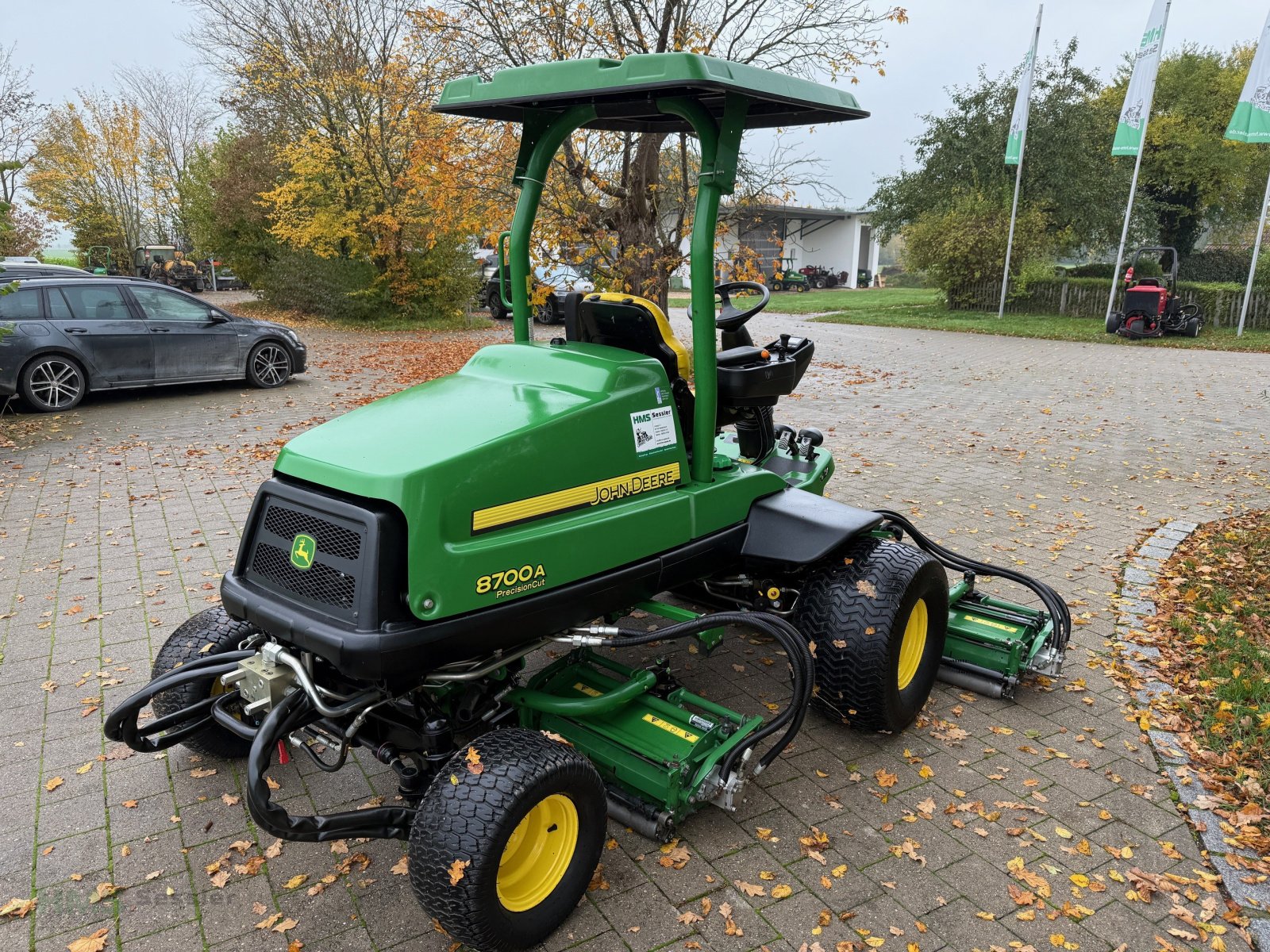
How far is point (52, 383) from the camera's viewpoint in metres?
9.60

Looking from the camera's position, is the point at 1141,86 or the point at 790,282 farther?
the point at 790,282

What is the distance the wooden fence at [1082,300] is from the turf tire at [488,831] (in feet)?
73.8

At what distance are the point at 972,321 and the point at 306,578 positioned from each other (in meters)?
22.1

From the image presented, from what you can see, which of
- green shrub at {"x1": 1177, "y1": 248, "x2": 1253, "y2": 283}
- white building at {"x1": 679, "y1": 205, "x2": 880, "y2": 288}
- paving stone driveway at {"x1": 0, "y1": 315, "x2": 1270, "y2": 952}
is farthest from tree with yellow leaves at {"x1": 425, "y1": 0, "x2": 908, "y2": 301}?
white building at {"x1": 679, "y1": 205, "x2": 880, "y2": 288}

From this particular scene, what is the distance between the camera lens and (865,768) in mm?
3406

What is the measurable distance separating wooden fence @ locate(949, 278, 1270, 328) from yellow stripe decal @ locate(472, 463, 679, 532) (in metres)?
21.6

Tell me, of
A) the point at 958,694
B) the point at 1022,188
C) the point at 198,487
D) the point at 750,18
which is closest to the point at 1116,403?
the point at 750,18

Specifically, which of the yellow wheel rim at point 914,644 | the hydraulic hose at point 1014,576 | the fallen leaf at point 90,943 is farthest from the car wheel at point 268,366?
the yellow wheel rim at point 914,644

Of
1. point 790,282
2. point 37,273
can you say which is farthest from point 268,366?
point 790,282

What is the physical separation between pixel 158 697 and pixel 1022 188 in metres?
25.7

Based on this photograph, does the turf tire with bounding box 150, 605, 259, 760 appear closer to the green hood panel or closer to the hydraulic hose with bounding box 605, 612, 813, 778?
the green hood panel

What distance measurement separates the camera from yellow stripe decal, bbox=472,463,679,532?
8.56 ft

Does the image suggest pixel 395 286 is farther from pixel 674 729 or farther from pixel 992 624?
pixel 674 729

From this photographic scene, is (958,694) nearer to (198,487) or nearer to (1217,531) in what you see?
(1217,531)
